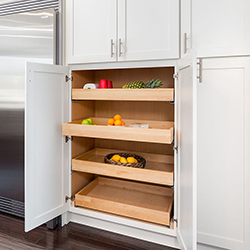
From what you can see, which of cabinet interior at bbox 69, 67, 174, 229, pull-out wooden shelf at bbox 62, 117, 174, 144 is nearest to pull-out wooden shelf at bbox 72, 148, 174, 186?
cabinet interior at bbox 69, 67, 174, 229

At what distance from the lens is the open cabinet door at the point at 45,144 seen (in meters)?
1.51

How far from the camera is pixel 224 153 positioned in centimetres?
144

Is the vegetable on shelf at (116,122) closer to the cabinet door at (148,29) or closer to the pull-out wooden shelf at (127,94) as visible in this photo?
the pull-out wooden shelf at (127,94)

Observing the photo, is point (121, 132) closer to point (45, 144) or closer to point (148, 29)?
point (45, 144)

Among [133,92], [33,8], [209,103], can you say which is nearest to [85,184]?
[133,92]

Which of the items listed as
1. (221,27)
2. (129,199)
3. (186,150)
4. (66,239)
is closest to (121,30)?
(221,27)

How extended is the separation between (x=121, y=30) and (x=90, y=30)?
28cm

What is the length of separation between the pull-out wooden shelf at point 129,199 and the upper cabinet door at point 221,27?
126cm

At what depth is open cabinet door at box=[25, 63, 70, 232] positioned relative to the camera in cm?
151

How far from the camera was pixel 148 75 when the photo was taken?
209 cm

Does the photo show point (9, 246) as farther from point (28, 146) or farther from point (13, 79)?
point (13, 79)

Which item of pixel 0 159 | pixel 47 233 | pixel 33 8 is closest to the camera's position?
pixel 47 233

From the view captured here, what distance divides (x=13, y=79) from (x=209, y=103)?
5.76ft

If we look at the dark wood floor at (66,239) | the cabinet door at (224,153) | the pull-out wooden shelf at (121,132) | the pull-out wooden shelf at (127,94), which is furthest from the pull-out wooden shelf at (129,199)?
the pull-out wooden shelf at (127,94)
